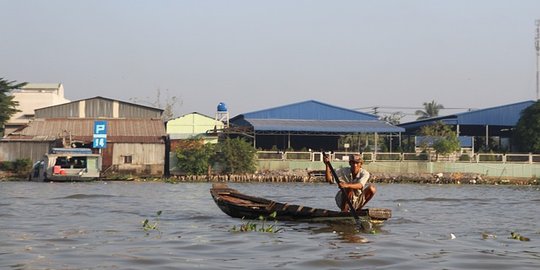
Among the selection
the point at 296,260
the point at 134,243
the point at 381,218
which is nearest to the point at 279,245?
the point at 296,260

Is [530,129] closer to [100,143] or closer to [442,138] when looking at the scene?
[442,138]

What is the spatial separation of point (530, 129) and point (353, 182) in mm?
33882

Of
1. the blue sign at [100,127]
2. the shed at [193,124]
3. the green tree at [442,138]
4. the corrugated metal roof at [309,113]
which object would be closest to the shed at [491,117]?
the green tree at [442,138]

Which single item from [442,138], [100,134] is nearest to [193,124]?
[100,134]

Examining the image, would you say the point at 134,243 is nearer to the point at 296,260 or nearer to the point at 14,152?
the point at 296,260

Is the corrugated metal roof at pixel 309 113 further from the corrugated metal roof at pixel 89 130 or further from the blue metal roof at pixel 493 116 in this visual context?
the corrugated metal roof at pixel 89 130

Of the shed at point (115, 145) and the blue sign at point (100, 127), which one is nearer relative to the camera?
the shed at point (115, 145)

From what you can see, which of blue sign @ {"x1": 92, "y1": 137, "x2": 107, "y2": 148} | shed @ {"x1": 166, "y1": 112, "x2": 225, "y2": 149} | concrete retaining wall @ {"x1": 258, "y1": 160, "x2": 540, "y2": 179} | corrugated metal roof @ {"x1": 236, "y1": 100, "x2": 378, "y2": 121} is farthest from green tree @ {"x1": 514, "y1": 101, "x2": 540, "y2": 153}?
blue sign @ {"x1": 92, "y1": 137, "x2": 107, "y2": 148}

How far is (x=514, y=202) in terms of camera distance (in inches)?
1010

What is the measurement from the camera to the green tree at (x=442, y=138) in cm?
4303

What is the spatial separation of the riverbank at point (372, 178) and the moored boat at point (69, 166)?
2350 mm

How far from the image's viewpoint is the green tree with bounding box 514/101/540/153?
1745 inches

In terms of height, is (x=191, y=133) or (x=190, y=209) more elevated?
(x=191, y=133)

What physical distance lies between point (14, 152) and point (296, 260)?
33072 mm
